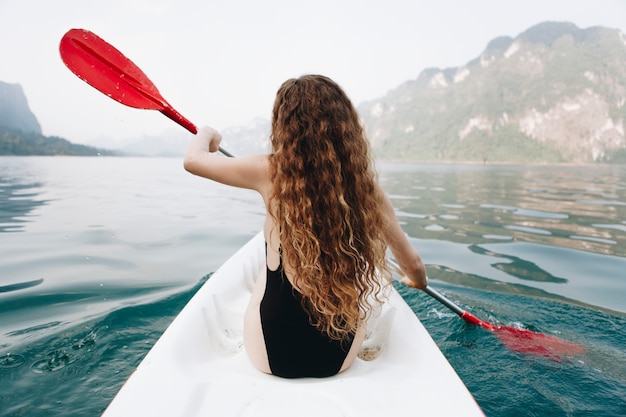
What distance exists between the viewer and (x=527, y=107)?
126 m

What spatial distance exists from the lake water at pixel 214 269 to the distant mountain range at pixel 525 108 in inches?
3331

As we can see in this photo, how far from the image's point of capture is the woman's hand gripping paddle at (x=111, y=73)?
111 inches

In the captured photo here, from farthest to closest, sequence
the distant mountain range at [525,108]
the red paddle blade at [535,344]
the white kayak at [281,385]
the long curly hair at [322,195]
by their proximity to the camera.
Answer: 1. the distant mountain range at [525,108]
2. the red paddle blade at [535,344]
3. the long curly hair at [322,195]
4. the white kayak at [281,385]

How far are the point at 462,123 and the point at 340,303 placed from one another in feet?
476

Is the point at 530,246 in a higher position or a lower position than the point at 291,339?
lower

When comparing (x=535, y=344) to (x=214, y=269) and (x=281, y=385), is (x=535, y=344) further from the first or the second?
(x=214, y=269)

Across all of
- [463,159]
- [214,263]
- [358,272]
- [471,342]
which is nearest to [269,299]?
[358,272]

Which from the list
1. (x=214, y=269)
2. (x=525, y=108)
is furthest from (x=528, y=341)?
(x=525, y=108)

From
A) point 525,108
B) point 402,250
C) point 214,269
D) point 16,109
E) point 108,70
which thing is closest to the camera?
point 402,250

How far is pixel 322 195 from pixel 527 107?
146552 mm

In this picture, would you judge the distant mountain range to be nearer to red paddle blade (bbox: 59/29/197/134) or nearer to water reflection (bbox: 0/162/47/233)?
water reflection (bbox: 0/162/47/233)

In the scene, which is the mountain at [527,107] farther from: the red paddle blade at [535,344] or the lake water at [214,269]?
the red paddle blade at [535,344]

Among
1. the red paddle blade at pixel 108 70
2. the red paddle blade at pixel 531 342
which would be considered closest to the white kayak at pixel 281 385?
the red paddle blade at pixel 531 342

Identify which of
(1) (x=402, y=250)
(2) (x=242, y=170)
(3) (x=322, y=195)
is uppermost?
(2) (x=242, y=170)
